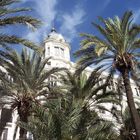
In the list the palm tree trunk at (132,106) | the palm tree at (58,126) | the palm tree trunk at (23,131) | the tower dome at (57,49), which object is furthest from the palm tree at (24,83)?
the tower dome at (57,49)

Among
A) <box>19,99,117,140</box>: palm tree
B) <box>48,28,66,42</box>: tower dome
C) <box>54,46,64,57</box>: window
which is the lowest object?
<box>19,99,117,140</box>: palm tree

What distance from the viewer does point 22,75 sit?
974 inches

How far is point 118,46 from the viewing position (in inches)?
874

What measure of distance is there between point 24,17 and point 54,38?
3348 cm

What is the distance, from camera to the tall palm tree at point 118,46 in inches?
860

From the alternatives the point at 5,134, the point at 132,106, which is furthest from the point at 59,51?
the point at 132,106

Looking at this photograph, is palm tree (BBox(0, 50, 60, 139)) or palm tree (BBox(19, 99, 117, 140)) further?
palm tree (BBox(0, 50, 60, 139))

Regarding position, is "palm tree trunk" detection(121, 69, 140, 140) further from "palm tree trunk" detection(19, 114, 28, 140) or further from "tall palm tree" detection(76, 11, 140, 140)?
"palm tree trunk" detection(19, 114, 28, 140)

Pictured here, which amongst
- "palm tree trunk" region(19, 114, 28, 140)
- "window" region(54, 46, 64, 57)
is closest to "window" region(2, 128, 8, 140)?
"palm tree trunk" region(19, 114, 28, 140)

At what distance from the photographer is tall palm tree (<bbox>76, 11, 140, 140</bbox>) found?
2185 centimetres

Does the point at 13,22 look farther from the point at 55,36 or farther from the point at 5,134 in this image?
the point at 55,36

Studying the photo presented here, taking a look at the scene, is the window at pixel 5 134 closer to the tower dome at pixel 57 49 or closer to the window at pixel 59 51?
the tower dome at pixel 57 49

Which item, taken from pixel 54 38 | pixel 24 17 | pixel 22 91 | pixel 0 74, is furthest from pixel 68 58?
pixel 24 17

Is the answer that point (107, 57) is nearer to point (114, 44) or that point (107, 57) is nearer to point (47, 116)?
point (114, 44)
